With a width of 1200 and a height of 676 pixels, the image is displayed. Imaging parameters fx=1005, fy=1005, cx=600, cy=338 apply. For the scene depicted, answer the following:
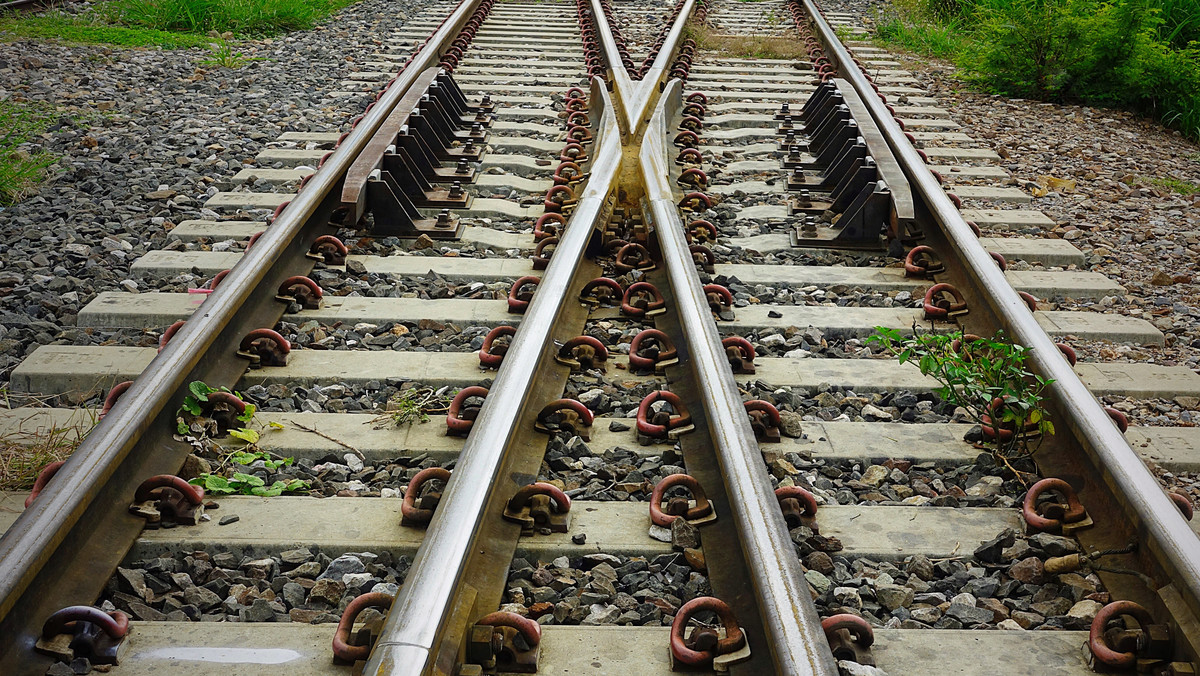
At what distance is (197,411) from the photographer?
9.36 feet

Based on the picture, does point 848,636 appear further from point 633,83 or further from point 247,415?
point 633,83

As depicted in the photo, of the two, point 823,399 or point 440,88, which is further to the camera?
point 440,88

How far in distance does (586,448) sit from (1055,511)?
4.06 ft

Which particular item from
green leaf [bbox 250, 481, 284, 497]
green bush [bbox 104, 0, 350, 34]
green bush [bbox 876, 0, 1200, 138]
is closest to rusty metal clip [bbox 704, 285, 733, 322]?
green leaf [bbox 250, 481, 284, 497]

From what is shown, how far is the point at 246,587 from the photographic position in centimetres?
229

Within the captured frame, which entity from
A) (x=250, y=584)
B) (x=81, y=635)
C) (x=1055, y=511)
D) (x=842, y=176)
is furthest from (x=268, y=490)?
(x=842, y=176)

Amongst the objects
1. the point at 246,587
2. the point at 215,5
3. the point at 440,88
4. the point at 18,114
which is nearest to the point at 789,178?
the point at 440,88

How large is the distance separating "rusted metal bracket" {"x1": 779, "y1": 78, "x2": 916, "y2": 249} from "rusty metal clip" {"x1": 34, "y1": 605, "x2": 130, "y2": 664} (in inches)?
130

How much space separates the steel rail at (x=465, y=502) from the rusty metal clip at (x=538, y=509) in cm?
12

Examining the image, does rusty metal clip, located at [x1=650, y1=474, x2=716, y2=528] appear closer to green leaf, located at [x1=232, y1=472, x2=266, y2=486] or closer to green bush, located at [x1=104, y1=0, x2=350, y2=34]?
green leaf, located at [x1=232, y1=472, x2=266, y2=486]

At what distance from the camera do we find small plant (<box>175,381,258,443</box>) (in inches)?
110

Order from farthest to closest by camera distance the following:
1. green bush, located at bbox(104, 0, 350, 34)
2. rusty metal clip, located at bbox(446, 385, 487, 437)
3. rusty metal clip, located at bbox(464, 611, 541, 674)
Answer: green bush, located at bbox(104, 0, 350, 34) < rusty metal clip, located at bbox(446, 385, 487, 437) < rusty metal clip, located at bbox(464, 611, 541, 674)

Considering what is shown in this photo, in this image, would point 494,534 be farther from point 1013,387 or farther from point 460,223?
point 460,223

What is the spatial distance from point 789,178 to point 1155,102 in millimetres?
3953
